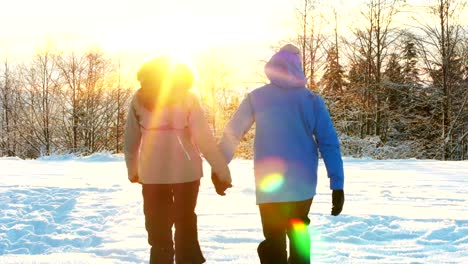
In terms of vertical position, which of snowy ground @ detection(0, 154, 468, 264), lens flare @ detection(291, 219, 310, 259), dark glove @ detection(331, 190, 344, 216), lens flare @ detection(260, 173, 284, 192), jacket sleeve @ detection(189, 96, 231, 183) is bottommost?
snowy ground @ detection(0, 154, 468, 264)

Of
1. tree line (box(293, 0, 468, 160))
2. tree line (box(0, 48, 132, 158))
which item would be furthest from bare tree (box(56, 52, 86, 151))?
tree line (box(293, 0, 468, 160))

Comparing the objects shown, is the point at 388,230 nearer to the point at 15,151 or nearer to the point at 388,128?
the point at 388,128

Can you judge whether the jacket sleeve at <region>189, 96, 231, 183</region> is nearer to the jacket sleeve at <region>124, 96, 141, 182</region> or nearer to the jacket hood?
the jacket sleeve at <region>124, 96, 141, 182</region>

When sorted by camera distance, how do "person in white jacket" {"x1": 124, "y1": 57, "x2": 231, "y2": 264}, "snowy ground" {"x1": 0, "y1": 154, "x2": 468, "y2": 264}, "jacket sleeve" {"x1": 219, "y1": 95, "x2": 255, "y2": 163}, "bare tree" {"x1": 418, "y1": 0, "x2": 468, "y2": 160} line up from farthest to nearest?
"bare tree" {"x1": 418, "y1": 0, "x2": 468, "y2": 160}, "snowy ground" {"x1": 0, "y1": 154, "x2": 468, "y2": 264}, "person in white jacket" {"x1": 124, "y1": 57, "x2": 231, "y2": 264}, "jacket sleeve" {"x1": 219, "y1": 95, "x2": 255, "y2": 163}

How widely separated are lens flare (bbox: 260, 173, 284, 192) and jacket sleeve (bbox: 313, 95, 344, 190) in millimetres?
316

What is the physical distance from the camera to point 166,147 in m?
3.58

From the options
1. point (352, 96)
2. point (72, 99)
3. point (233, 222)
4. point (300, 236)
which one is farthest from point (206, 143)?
point (72, 99)

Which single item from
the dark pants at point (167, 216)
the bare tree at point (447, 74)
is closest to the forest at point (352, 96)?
the bare tree at point (447, 74)

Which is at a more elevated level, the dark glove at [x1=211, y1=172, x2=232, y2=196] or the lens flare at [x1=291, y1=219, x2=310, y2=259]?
the dark glove at [x1=211, y1=172, x2=232, y2=196]

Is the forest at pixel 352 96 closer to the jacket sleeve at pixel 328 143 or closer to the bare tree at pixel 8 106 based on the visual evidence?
the bare tree at pixel 8 106

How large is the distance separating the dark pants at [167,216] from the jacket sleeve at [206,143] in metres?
0.23

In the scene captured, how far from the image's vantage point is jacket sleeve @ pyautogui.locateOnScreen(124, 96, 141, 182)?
143 inches

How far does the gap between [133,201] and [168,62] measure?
5.13m

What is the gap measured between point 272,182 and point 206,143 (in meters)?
0.61
